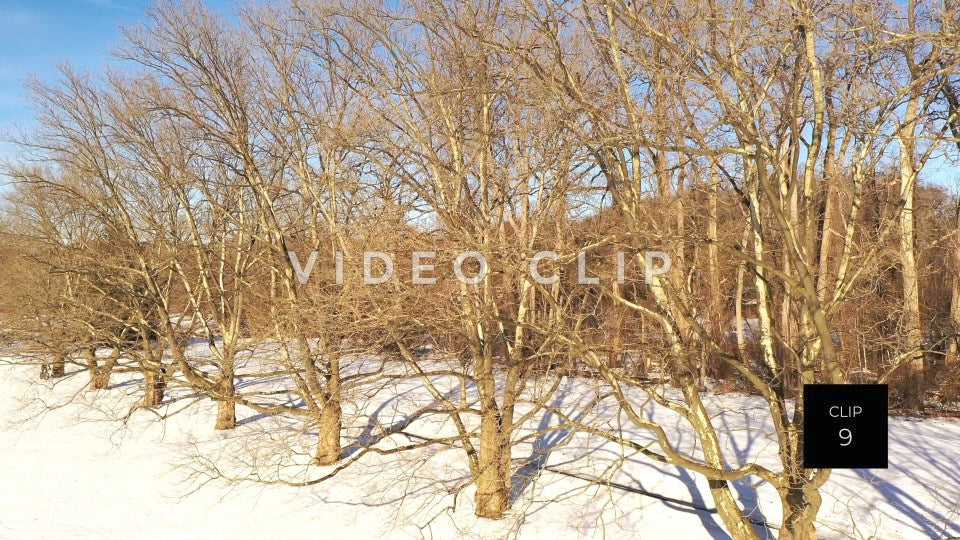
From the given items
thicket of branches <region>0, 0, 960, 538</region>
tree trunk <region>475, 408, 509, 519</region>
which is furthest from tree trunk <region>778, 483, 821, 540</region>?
tree trunk <region>475, 408, 509, 519</region>

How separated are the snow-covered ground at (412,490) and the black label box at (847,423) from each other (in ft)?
4.80

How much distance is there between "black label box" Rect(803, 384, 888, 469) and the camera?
509 centimetres

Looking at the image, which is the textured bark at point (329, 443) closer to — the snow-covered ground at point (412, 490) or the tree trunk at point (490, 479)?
the snow-covered ground at point (412, 490)

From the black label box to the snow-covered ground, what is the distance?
146cm

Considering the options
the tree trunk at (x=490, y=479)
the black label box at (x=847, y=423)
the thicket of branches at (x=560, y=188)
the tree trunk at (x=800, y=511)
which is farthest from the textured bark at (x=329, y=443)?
the black label box at (x=847, y=423)

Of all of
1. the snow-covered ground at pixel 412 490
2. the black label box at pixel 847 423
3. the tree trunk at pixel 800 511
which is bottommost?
the snow-covered ground at pixel 412 490

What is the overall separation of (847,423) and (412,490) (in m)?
6.07

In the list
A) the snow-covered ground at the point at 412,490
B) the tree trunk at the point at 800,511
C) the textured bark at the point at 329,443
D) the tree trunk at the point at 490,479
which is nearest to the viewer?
the tree trunk at the point at 800,511

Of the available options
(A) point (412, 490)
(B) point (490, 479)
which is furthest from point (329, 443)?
(B) point (490, 479)

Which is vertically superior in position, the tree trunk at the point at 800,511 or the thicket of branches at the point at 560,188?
the thicket of branches at the point at 560,188

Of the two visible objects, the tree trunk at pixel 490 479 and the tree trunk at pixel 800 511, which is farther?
the tree trunk at pixel 490 479

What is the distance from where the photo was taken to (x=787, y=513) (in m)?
6.43

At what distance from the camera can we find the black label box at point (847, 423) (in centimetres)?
509

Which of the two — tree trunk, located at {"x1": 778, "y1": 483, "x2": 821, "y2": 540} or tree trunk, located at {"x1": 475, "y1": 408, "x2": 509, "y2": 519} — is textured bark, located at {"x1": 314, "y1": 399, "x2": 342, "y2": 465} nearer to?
tree trunk, located at {"x1": 475, "y1": 408, "x2": 509, "y2": 519}
